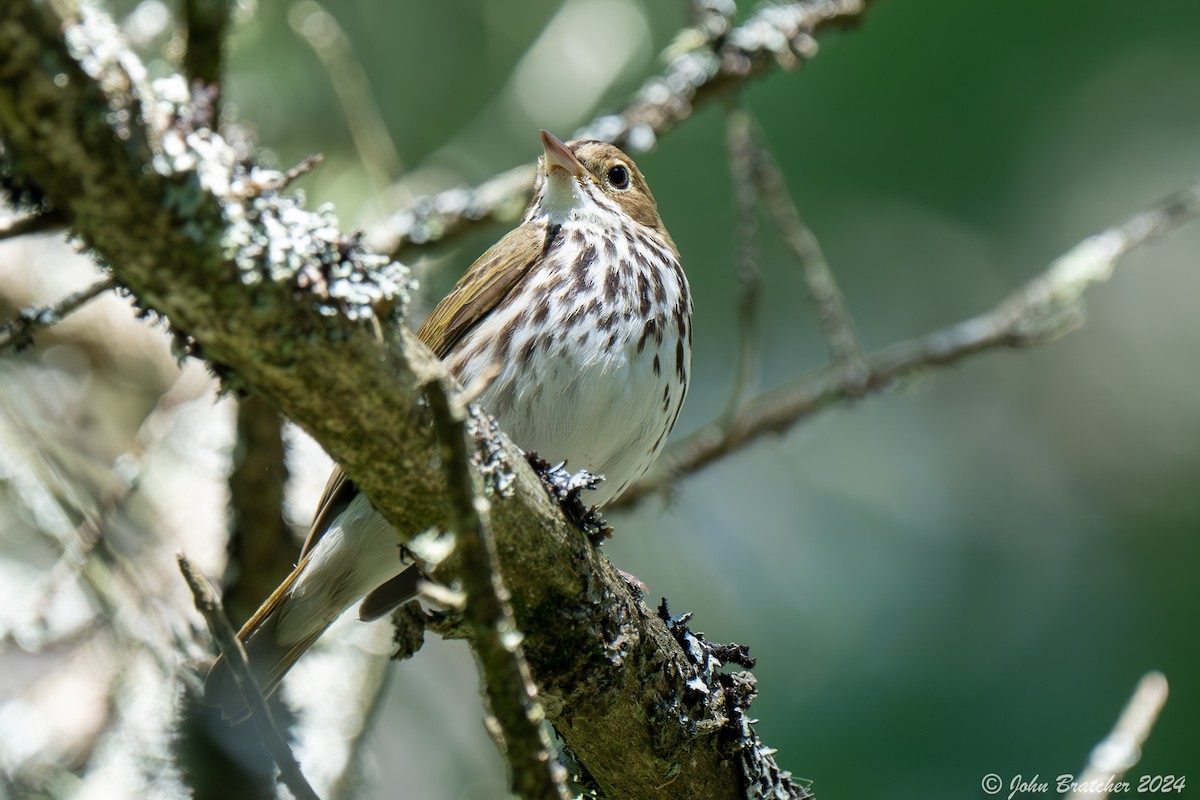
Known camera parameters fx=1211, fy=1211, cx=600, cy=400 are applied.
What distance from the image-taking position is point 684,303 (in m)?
3.60

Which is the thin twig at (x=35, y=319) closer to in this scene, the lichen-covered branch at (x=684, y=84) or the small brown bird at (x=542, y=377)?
the small brown bird at (x=542, y=377)

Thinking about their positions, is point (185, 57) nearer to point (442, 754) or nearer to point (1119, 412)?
point (442, 754)

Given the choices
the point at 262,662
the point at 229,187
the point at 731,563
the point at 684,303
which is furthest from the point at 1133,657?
the point at 229,187

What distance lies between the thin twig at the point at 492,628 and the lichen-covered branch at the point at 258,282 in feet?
0.17

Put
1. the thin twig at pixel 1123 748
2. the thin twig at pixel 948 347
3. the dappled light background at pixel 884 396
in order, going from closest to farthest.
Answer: the thin twig at pixel 1123 748
the thin twig at pixel 948 347
the dappled light background at pixel 884 396

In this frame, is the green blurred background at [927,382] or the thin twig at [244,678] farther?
the green blurred background at [927,382]

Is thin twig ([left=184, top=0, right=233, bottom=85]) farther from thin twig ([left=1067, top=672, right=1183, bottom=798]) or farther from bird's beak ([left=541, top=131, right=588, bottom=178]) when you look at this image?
thin twig ([left=1067, top=672, right=1183, bottom=798])

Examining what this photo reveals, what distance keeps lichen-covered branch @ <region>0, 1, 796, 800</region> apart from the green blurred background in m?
3.75

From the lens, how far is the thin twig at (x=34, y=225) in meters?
1.46

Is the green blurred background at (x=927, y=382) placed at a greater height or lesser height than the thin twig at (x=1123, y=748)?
greater

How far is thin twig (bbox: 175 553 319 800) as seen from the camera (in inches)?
61.8

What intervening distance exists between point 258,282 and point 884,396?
562 centimetres

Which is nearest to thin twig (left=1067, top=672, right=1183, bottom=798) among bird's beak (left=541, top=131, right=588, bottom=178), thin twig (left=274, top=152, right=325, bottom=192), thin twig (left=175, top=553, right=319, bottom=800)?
thin twig (left=175, top=553, right=319, bottom=800)

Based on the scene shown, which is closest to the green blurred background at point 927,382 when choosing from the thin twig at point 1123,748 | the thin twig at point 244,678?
the thin twig at point 1123,748
